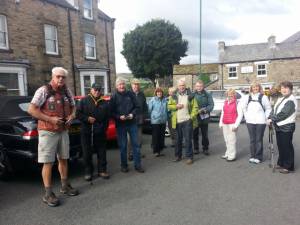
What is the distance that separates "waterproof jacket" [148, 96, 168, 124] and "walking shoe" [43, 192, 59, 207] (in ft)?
12.3

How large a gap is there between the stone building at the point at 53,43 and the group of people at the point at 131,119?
10.0 meters

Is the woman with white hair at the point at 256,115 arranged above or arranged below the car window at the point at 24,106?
below

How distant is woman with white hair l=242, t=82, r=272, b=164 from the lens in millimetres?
6832

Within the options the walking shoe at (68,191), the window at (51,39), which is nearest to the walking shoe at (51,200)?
the walking shoe at (68,191)

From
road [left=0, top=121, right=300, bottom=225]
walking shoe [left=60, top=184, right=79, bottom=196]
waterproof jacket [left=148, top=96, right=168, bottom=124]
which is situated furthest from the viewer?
waterproof jacket [left=148, top=96, right=168, bottom=124]

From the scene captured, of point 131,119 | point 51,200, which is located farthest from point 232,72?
point 51,200

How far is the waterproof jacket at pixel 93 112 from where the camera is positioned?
5.70 meters

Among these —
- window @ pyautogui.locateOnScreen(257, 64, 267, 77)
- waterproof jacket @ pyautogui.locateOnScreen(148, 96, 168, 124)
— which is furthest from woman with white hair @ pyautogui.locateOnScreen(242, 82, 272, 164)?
window @ pyautogui.locateOnScreen(257, 64, 267, 77)

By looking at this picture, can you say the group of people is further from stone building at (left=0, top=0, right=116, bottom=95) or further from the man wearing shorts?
stone building at (left=0, top=0, right=116, bottom=95)

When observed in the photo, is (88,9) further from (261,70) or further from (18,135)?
(261,70)

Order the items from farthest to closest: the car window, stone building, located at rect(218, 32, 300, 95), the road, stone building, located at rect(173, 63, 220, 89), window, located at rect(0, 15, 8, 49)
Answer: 1. stone building, located at rect(173, 63, 220, 89)
2. stone building, located at rect(218, 32, 300, 95)
3. window, located at rect(0, 15, 8, 49)
4. the car window
5. the road

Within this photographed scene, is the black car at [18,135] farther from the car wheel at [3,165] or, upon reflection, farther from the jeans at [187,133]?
the jeans at [187,133]

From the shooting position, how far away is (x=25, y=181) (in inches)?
232

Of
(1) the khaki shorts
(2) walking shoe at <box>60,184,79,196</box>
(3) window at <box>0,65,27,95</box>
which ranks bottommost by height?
(2) walking shoe at <box>60,184,79,196</box>
